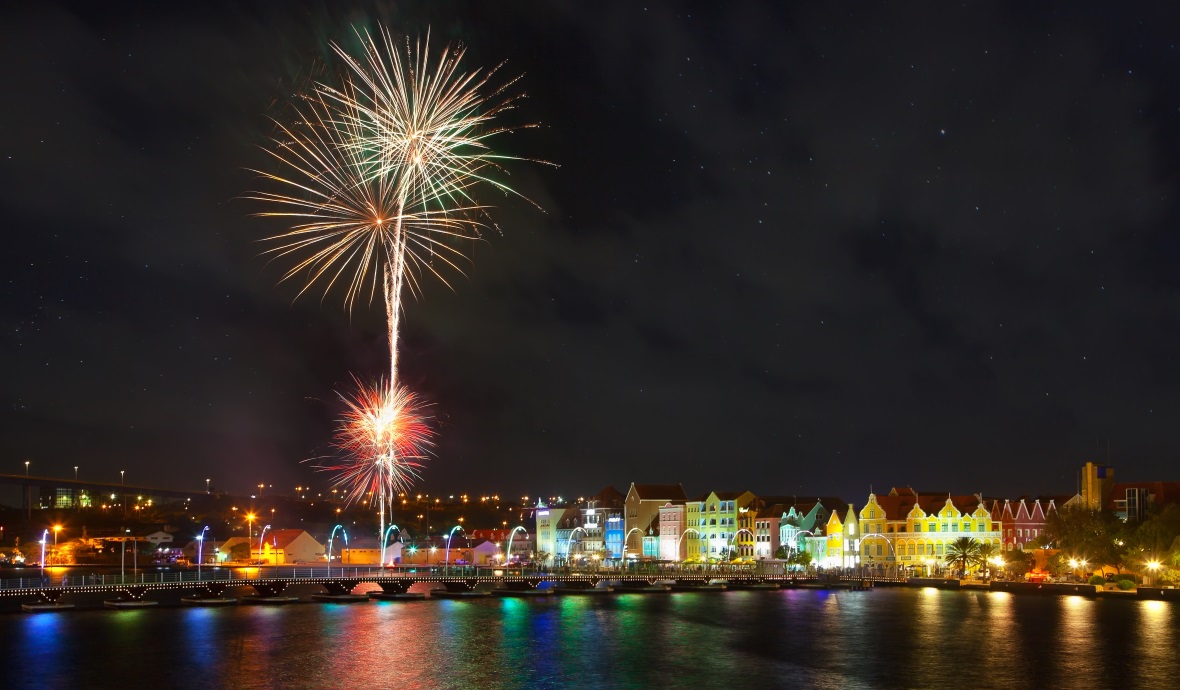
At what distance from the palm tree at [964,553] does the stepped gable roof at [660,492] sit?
51.3 metres

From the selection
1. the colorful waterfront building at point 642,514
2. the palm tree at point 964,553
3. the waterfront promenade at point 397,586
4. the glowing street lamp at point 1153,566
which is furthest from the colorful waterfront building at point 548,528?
the glowing street lamp at point 1153,566

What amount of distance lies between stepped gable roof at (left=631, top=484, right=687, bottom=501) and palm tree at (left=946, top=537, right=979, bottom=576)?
168 ft

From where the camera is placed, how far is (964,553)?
108 meters

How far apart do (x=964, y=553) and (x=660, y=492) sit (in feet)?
185

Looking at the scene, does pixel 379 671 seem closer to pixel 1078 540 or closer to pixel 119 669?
pixel 119 669

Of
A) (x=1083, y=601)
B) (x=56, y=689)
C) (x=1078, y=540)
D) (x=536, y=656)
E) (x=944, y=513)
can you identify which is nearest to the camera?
(x=56, y=689)

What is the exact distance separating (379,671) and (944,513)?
8650 centimetres

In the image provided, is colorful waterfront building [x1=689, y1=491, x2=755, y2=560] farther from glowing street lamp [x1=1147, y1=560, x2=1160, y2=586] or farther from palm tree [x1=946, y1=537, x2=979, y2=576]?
glowing street lamp [x1=1147, y1=560, x2=1160, y2=586]

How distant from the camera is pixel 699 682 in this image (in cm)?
4603

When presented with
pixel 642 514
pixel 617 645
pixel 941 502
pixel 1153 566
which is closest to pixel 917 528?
pixel 941 502

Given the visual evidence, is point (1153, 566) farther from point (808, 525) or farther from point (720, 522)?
point (720, 522)

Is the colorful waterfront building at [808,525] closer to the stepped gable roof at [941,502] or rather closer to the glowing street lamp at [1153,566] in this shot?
the stepped gable roof at [941,502]

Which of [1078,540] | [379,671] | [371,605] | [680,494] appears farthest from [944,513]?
[379,671]

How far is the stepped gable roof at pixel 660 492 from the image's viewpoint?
15588cm
